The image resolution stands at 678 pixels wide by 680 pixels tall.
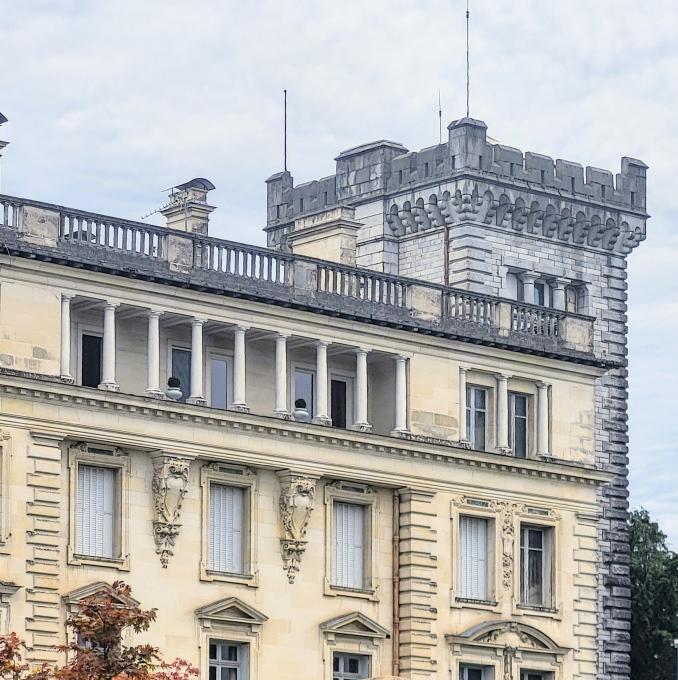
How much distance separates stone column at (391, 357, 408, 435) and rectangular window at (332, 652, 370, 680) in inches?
246

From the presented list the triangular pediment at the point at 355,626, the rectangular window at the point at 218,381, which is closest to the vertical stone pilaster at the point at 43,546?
the rectangular window at the point at 218,381

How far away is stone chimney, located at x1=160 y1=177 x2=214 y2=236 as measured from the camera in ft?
238

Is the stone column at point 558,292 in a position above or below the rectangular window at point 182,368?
above

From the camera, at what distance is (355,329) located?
234ft

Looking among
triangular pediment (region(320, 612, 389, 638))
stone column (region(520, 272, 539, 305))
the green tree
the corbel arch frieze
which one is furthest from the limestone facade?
the green tree

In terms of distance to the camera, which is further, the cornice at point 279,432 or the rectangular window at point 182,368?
the rectangular window at point 182,368

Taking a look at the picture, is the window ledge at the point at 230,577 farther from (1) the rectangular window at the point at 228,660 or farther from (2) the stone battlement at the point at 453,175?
(2) the stone battlement at the point at 453,175

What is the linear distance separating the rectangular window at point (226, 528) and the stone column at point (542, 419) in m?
10.7

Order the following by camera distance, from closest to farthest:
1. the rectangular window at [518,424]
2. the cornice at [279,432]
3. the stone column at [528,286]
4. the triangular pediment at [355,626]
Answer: the cornice at [279,432], the triangular pediment at [355,626], the rectangular window at [518,424], the stone column at [528,286]

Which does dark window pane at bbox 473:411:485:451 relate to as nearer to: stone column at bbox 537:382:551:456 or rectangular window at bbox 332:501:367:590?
stone column at bbox 537:382:551:456

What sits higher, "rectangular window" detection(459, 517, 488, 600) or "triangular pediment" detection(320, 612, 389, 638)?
"rectangular window" detection(459, 517, 488, 600)

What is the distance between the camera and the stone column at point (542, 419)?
75.5 meters

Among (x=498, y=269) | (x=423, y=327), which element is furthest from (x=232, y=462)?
(x=498, y=269)

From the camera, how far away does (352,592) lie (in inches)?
2776
